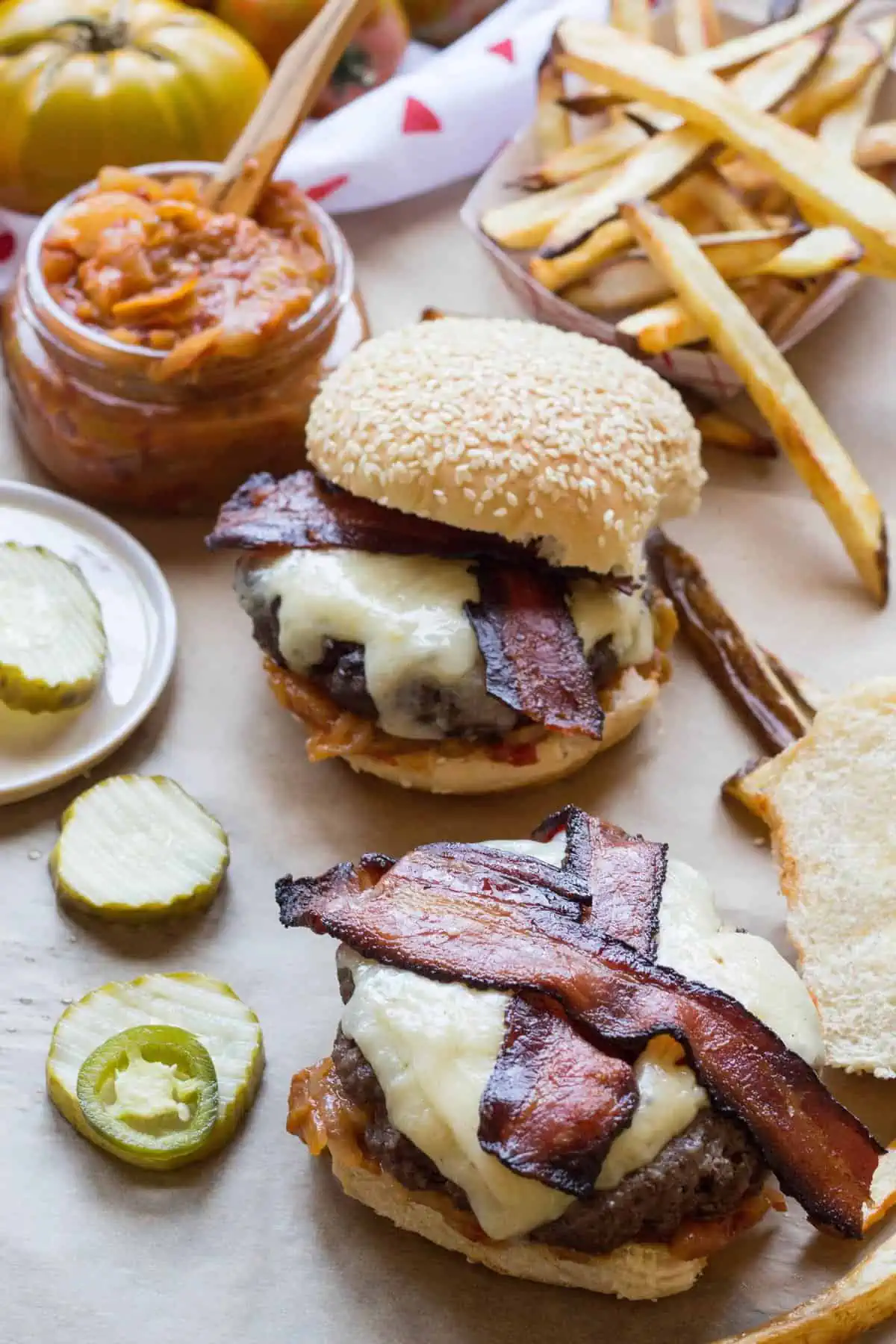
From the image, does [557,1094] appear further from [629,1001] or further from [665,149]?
[665,149]

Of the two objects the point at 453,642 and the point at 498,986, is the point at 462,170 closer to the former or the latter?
the point at 453,642

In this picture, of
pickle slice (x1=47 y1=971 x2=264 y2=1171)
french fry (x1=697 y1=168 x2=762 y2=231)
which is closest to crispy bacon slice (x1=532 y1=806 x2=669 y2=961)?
pickle slice (x1=47 y1=971 x2=264 y2=1171)

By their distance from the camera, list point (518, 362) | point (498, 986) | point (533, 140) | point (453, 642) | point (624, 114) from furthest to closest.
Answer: point (533, 140) → point (624, 114) → point (518, 362) → point (453, 642) → point (498, 986)

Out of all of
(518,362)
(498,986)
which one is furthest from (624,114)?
(498,986)

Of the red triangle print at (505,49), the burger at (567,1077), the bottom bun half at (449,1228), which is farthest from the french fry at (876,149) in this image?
the bottom bun half at (449,1228)

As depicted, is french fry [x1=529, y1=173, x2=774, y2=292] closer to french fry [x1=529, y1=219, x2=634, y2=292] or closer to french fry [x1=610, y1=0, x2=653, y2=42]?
french fry [x1=529, y1=219, x2=634, y2=292]
